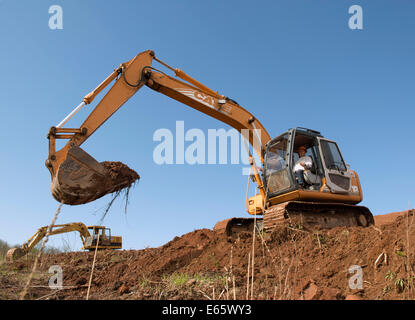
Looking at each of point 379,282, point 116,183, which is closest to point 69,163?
point 116,183

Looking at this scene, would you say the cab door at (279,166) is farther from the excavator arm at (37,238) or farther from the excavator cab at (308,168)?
the excavator arm at (37,238)

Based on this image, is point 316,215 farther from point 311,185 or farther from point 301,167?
point 301,167

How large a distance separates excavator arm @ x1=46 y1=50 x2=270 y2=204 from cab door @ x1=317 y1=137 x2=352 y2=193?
69.4 inches

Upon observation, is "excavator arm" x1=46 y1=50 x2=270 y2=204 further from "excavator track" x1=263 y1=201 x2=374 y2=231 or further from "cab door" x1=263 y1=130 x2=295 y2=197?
"excavator track" x1=263 y1=201 x2=374 y2=231

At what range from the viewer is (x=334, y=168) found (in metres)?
7.95

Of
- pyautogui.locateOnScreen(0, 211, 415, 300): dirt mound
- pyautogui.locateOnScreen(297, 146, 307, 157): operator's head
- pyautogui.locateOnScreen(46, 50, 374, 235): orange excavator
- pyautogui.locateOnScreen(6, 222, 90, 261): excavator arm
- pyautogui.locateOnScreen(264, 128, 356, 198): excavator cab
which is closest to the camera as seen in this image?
pyautogui.locateOnScreen(0, 211, 415, 300): dirt mound

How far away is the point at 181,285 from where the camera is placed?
14.5ft

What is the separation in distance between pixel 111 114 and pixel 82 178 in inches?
73.4

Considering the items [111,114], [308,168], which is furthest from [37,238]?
[308,168]

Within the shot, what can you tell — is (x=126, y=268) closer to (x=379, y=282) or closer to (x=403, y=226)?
(x=379, y=282)

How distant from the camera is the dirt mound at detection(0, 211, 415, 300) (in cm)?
377

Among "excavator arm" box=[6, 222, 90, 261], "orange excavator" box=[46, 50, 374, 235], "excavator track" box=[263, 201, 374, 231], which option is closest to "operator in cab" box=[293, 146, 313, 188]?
"orange excavator" box=[46, 50, 374, 235]

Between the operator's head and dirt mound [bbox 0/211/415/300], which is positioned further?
the operator's head

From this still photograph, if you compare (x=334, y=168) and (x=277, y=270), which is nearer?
(x=277, y=270)
